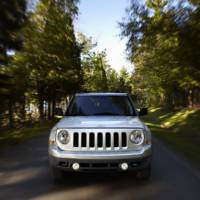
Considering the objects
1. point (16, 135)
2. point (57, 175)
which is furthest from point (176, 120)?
point (57, 175)

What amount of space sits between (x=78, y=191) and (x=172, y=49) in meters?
14.8

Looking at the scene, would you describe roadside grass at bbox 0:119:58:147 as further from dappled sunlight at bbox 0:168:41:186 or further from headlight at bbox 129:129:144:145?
headlight at bbox 129:129:144:145

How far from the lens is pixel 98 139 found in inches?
301

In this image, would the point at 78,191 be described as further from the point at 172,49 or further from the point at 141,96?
the point at 141,96

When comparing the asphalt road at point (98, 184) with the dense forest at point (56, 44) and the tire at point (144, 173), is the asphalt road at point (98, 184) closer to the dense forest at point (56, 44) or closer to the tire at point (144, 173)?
the tire at point (144, 173)

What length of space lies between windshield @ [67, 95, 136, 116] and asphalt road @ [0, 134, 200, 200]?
1.42 meters

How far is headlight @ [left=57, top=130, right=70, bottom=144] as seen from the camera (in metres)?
7.79

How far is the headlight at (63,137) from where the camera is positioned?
25.5ft

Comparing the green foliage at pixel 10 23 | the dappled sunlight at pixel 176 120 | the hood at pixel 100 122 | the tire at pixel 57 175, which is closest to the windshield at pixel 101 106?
the hood at pixel 100 122

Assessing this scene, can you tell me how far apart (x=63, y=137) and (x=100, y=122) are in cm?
77

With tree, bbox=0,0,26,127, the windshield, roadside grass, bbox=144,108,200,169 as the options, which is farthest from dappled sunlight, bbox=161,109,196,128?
the windshield

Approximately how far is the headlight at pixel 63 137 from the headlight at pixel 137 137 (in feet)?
3.97

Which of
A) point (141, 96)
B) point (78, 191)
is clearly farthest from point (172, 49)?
point (141, 96)

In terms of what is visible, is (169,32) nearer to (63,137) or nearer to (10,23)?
(10,23)
